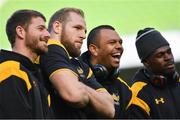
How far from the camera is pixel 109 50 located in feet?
18.4

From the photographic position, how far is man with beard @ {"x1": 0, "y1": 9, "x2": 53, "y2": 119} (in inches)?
165

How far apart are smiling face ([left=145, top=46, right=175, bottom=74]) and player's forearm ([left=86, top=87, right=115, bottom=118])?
1.05m

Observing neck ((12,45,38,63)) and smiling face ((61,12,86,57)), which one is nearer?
neck ((12,45,38,63))

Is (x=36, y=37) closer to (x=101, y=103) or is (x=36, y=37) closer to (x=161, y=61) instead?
(x=101, y=103)

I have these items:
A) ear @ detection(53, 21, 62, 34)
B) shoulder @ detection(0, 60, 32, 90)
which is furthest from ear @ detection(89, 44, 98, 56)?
shoulder @ detection(0, 60, 32, 90)

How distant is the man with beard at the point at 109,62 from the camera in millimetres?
5264

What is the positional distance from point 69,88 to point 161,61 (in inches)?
57.8

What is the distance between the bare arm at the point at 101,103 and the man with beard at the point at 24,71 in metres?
0.34

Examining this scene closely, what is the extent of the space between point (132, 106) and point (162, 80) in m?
0.37

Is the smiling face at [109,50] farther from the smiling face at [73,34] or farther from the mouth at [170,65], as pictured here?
the smiling face at [73,34]

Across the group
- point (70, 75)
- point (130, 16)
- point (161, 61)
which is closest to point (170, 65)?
point (161, 61)

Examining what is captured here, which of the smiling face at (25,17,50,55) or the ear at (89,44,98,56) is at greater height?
the smiling face at (25,17,50,55)

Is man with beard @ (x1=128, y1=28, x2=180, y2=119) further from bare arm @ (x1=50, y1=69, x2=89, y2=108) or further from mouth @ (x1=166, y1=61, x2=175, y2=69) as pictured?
bare arm @ (x1=50, y1=69, x2=89, y2=108)

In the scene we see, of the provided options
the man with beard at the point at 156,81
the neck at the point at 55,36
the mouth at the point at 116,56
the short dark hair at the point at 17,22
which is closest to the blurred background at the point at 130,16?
the man with beard at the point at 156,81
